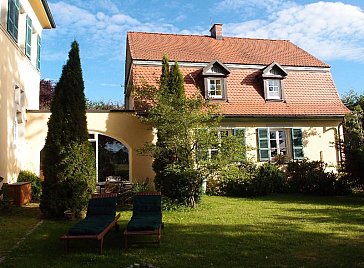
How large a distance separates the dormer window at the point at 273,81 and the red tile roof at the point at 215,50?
1.07 m

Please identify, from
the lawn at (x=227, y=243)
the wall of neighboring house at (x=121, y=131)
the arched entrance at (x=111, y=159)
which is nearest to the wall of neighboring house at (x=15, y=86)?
the wall of neighboring house at (x=121, y=131)

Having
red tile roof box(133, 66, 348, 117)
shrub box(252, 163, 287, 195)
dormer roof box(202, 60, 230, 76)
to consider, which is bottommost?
shrub box(252, 163, 287, 195)

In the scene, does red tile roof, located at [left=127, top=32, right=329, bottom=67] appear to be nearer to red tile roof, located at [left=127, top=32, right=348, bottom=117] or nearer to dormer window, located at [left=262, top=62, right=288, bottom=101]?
red tile roof, located at [left=127, top=32, right=348, bottom=117]

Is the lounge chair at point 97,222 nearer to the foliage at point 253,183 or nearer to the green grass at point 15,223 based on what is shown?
the green grass at point 15,223

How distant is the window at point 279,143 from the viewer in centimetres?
1791

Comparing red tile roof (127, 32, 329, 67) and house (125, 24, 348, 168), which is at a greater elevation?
red tile roof (127, 32, 329, 67)

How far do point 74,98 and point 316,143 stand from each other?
1281 centimetres

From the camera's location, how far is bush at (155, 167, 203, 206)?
1203cm

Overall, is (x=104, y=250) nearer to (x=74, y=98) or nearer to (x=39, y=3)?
(x=74, y=98)

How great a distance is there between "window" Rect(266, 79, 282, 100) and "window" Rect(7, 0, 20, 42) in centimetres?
1190

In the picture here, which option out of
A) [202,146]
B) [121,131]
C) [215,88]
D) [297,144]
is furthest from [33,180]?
[297,144]

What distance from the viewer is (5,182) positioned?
12859 millimetres

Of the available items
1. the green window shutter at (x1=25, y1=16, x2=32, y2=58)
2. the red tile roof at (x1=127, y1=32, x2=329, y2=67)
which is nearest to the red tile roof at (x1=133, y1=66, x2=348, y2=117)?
the red tile roof at (x1=127, y1=32, x2=329, y2=67)

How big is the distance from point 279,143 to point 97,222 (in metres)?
12.7
